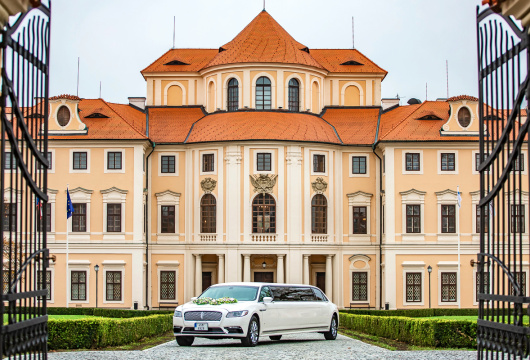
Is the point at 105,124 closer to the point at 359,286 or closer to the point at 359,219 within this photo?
the point at 359,219

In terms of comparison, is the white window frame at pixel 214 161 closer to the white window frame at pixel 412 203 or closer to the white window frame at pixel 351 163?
the white window frame at pixel 351 163

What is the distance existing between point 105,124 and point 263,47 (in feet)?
35.8

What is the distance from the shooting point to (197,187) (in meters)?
49.8

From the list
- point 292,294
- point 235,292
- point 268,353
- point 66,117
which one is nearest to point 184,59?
point 66,117

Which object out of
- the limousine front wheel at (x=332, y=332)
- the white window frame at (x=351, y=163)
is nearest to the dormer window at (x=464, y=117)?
the white window frame at (x=351, y=163)

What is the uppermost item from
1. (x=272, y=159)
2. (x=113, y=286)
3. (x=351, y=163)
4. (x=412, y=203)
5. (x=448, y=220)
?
(x=272, y=159)

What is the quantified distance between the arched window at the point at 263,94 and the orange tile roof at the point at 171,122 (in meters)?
4.38

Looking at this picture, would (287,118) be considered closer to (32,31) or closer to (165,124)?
(165,124)

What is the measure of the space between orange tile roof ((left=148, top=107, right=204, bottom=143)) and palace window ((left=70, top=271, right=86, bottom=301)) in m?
9.21

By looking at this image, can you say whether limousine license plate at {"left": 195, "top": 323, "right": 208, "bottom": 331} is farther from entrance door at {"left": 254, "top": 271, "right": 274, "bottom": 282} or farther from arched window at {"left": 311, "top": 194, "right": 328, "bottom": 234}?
entrance door at {"left": 254, "top": 271, "right": 274, "bottom": 282}

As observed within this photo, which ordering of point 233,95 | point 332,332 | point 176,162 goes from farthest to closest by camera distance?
point 233,95 → point 176,162 → point 332,332

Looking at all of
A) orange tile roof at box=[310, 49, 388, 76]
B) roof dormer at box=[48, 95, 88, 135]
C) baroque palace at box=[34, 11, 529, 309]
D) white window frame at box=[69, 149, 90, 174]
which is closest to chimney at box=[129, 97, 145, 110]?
baroque palace at box=[34, 11, 529, 309]

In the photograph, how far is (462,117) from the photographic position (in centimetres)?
4888

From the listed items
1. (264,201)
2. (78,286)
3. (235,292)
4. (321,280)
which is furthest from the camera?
(321,280)
